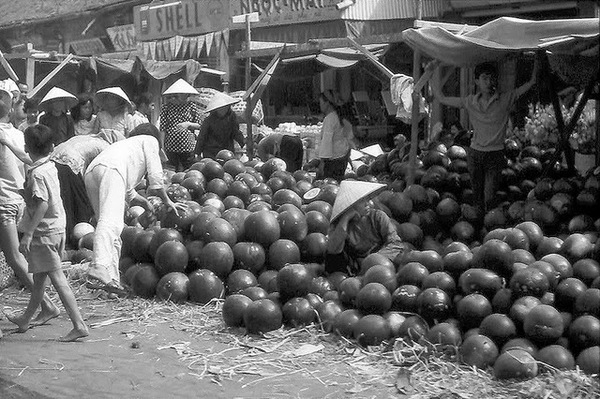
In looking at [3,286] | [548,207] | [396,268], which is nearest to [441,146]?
[548,207]

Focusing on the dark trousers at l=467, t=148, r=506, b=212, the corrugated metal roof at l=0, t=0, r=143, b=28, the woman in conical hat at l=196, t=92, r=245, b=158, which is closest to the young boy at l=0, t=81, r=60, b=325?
the woman in conical hat at l=196, t=92, r=245, b=158

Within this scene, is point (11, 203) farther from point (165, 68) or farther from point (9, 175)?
point (165, 68)

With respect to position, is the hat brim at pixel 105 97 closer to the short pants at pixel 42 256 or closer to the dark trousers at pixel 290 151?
the short pants at pixel 42 256

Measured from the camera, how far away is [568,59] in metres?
9.63

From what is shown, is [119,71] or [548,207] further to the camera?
[119,71]

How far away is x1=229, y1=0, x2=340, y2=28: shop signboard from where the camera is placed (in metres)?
21.5

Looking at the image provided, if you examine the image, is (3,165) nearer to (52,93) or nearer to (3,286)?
(3,286)

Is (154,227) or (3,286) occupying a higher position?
(154,227)

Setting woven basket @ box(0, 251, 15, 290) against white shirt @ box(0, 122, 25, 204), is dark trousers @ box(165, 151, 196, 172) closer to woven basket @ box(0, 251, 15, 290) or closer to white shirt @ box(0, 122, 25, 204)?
woven basket @ box(0, 251, 15, 290)

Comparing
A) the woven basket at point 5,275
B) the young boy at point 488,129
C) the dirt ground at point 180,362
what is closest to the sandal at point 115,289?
the dirt ground at point 180,362

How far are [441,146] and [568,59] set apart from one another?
6.81 feet

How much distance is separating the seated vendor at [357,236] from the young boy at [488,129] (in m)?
2.01

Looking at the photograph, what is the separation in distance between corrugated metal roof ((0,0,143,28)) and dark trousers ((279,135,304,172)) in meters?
17.5

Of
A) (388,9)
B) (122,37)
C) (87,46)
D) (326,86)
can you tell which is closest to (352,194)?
(326,86)
